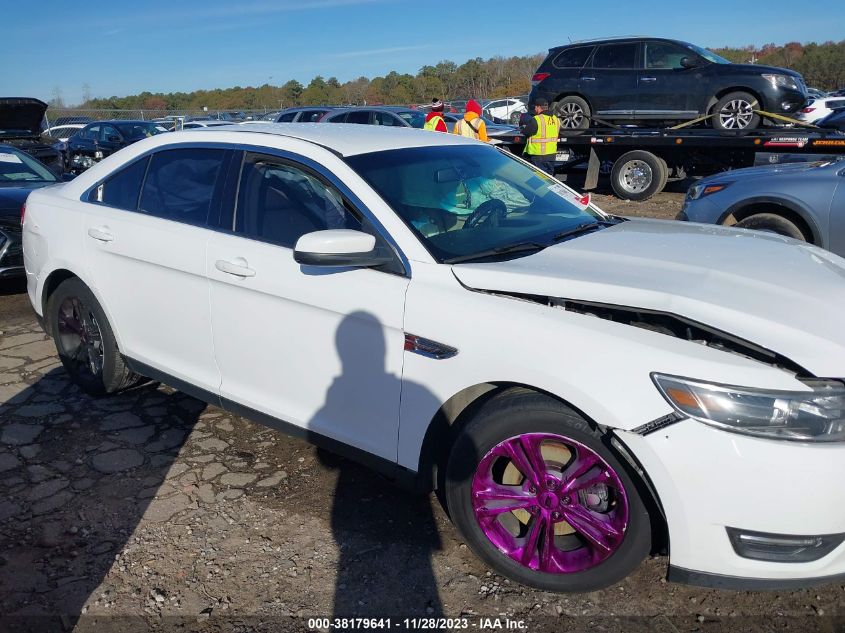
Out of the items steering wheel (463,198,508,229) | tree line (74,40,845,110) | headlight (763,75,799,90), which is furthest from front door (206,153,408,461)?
tree line (74,40,845,110)

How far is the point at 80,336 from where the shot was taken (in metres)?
4.49

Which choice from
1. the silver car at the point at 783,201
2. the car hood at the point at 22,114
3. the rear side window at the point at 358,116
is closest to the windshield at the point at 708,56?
the silver car at the point at 783,201

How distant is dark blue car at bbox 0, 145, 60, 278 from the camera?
21.6 ft

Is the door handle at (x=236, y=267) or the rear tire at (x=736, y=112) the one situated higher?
the rear tire at (x=736, y=112)

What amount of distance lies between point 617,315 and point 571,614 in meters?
1.12

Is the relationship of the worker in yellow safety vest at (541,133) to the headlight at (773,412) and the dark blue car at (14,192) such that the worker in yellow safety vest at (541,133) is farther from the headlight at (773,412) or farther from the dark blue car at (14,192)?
the headlight at (773,412)

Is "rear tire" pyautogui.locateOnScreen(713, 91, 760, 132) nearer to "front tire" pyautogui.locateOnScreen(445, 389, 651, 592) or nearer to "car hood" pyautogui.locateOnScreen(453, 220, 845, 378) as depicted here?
"car hood" pyautogui.locateOnScreen(453, 220, 845, 378)

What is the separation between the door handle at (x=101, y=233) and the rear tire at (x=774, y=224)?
17.7ft

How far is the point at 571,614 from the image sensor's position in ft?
8.55

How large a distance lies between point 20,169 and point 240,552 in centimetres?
673

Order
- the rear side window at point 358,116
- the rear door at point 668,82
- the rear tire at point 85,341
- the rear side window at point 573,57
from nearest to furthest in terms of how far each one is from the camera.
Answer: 1. the rear tire at point 85,341
2. the rear door at point 668,82
3. the rear side window at point 573,57
4. the rear side window at point 358,116

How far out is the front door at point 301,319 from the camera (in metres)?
2.91

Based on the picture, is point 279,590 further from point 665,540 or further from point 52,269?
point 52,269

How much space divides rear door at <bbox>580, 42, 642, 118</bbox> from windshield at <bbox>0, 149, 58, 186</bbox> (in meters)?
8.63
